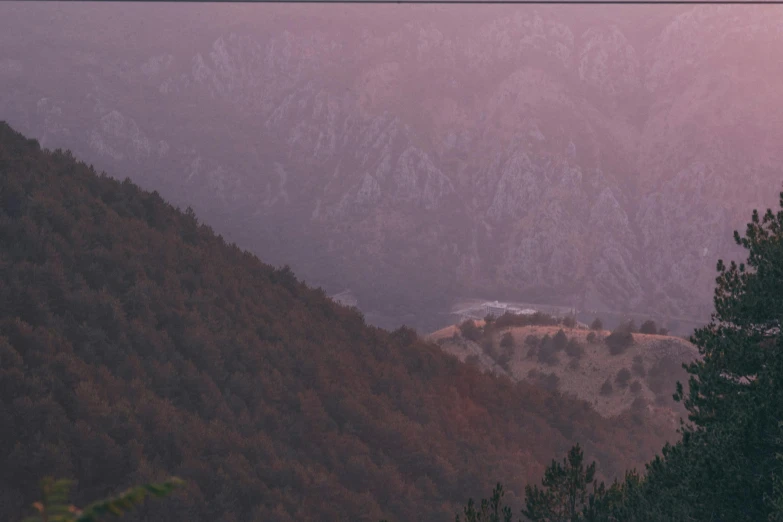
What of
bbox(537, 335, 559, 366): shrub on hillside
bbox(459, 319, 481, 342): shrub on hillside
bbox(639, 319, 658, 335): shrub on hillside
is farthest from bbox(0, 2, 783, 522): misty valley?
bbox(639, 319, 658, 335): shrub on hillside

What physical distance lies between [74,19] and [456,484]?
7803 inches

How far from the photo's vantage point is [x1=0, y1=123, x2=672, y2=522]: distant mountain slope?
1680 cm

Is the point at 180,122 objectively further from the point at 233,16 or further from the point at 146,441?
the point at 146,441

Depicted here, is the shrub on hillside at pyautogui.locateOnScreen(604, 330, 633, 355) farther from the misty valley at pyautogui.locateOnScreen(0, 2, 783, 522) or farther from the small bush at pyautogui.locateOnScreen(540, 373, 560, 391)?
the small bush at pyautogui.locateOnScreen(540, 373, 560, 391)

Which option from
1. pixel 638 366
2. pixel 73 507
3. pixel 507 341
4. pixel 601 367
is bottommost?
pixel 73 507

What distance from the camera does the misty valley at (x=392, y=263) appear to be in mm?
15273

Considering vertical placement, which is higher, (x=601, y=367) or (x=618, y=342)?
(x=618, y=342)

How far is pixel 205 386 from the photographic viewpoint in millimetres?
21359

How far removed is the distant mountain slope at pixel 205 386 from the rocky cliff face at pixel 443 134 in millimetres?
93562

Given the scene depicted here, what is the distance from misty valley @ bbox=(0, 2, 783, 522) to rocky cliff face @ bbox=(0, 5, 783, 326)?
707 mm

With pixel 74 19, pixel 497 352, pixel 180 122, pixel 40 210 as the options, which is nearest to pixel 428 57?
pixel 180 122

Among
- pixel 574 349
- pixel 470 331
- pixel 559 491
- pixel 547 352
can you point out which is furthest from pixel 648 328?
pixel 559 491

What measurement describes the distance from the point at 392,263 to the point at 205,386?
385ft

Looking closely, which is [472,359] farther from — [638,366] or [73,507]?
[73,507]
